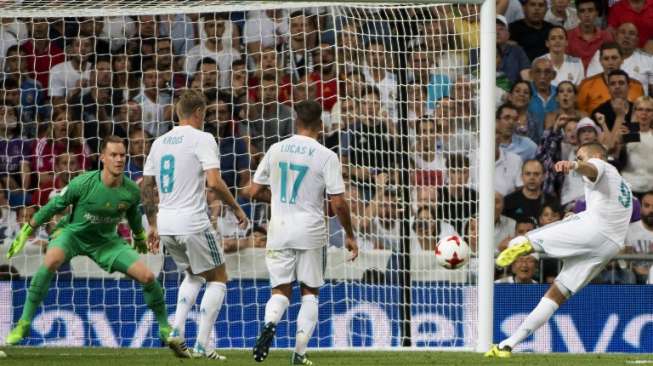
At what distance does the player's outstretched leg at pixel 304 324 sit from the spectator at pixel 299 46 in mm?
4931

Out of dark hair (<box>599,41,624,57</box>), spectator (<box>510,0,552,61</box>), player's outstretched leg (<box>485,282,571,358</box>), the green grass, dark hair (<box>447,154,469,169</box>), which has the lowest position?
the green grass

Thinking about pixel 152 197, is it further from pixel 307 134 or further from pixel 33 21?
pixel 33 21

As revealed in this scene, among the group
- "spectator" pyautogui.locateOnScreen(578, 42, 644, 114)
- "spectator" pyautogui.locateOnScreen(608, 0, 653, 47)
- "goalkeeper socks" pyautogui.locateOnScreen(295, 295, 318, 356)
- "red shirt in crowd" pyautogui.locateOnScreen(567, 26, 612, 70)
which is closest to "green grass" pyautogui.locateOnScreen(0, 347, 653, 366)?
"goalkeeper socks" pyautogui.locateOnScreen(295, 295, 318, 356)

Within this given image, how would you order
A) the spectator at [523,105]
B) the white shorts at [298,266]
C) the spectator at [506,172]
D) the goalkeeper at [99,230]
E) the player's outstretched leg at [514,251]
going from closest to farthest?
the white shorts at [298,266], the player's outstretched leg at [514,251], the goalkeeper at [99,230], the spectator at [506,172], the spectator at [523,105]

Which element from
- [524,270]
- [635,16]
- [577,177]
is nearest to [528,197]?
[577,177]

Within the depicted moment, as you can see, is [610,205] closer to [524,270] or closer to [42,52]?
[524,270]

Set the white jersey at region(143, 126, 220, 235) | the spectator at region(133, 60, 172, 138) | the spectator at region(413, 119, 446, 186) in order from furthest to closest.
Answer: the spectator at region(133, 60, 172, 138)
the spectator at region(413, 119, 446, 186)
the white jersey at region(143, 126, 220, 235)

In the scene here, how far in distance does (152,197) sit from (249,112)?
11.2ft

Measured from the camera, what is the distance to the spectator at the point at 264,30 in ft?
46.0

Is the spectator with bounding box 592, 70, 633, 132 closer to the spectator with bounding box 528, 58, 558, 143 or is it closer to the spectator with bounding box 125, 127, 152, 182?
the spectator with bounding box 528, 58, 558, 143

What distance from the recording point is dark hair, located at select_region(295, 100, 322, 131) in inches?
354

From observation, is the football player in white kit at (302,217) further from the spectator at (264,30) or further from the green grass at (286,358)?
the spectator at (264,30)

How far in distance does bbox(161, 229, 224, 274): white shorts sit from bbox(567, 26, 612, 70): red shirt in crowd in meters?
6.27

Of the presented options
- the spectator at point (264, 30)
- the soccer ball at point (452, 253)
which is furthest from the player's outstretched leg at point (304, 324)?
the spectator at point (264, 30)
